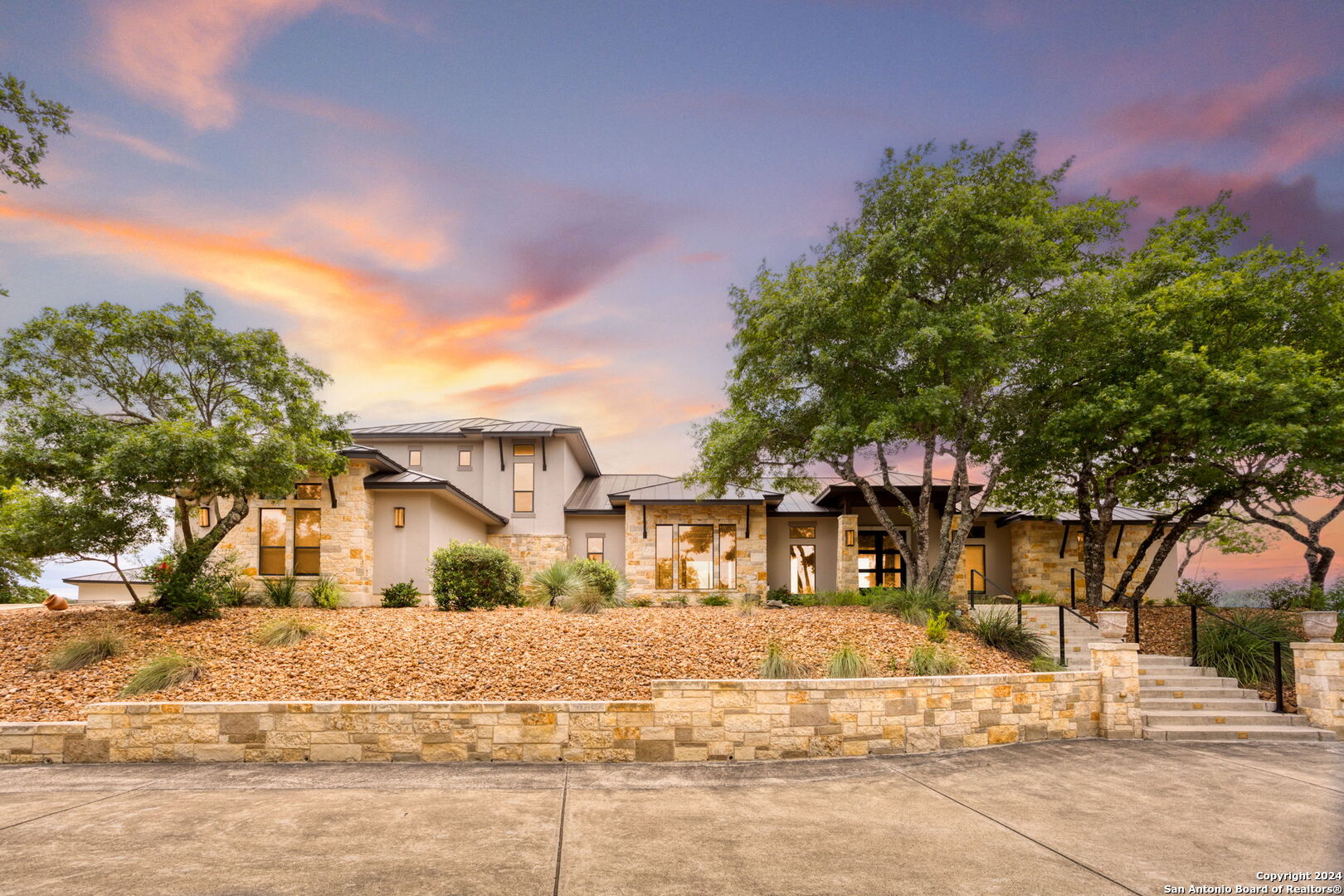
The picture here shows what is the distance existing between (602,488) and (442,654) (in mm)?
14417

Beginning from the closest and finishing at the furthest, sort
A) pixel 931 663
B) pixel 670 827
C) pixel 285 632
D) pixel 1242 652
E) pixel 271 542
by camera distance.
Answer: pixel 670 827 → pixel 931 663 → pixel 285 632 → pixel 1242 652 → pixel 271 542

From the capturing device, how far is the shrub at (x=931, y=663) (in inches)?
323

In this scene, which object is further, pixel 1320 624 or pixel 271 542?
pixel 271 542

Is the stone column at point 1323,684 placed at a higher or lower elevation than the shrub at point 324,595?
lower

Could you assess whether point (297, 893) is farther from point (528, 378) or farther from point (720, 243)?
point (528, 378)

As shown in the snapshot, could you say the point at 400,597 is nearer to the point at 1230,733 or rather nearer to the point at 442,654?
the point at 442,654

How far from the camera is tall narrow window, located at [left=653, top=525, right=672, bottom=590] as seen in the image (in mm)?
19578

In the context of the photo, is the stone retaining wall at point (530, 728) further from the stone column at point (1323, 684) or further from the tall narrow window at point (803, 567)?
the tall narrow window at point (803, 567)

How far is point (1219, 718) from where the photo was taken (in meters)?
8.66

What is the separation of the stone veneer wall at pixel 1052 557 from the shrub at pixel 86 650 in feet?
73.0

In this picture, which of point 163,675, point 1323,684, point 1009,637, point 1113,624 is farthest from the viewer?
point 1009,637

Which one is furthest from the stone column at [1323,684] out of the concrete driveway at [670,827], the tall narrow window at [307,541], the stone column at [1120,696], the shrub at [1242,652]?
the tall narrow window at [307,541]

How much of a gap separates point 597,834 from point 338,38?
37.5 feet

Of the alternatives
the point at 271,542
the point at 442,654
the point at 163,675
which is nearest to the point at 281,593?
the point at 271,542
